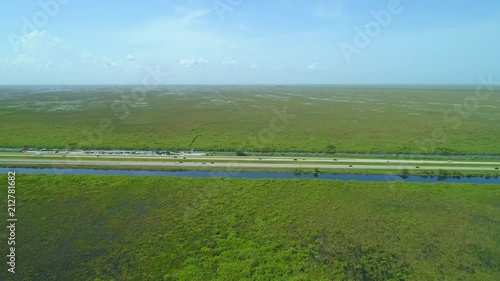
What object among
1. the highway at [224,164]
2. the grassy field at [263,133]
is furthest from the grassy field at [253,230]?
the grassy field at [263,133]

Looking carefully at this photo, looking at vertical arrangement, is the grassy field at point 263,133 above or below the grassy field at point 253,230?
above

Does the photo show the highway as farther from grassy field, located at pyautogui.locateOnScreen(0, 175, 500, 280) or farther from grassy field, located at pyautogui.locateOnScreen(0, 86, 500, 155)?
grassy field, located at pyautogui.locateOnScreen(0, 86, 500, 155)

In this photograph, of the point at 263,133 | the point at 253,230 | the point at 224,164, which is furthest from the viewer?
the point at 263,133

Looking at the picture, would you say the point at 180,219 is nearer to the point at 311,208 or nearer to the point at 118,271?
the point at 118,271

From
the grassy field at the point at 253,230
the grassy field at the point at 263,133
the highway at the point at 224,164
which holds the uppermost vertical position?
the grassy field at the point at 263,133

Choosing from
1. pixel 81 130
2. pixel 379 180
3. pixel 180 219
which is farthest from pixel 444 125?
pixel 81 130

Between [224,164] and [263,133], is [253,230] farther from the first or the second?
[263,133]

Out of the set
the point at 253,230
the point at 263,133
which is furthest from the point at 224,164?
the point at 263,133

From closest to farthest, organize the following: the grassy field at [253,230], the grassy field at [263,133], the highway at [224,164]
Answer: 1. the grassy field at [253,230]
2. the highway at [224,164]
3. the grassy field at [263,133]

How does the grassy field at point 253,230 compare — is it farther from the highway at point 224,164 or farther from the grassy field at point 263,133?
the grassy field at point 263,133
